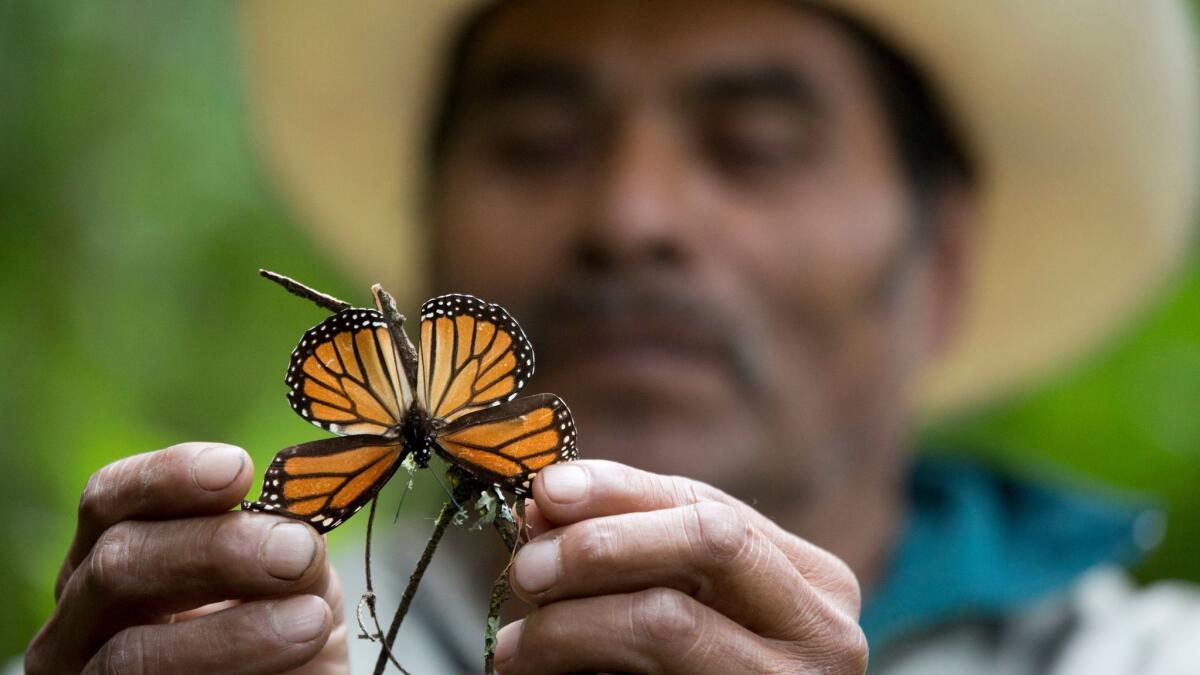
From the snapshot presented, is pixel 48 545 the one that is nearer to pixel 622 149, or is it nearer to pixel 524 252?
pixel 524 252

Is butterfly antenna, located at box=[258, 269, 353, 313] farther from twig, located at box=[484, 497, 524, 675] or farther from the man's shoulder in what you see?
the man's shoulder

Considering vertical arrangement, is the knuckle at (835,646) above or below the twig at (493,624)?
below

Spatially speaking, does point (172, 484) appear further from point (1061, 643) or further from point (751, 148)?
point (1061, 643)

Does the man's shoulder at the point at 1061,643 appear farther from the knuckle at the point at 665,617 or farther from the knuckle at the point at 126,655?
the knuckle at the point at 126,655

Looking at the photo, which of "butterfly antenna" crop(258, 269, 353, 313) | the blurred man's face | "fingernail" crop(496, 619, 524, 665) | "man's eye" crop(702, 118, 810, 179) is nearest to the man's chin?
the blurred man's face

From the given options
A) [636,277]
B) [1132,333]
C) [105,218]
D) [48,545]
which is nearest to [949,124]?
[636,277]

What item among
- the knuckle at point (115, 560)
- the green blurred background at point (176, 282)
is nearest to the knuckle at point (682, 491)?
the knuckle at point (115, 560)
